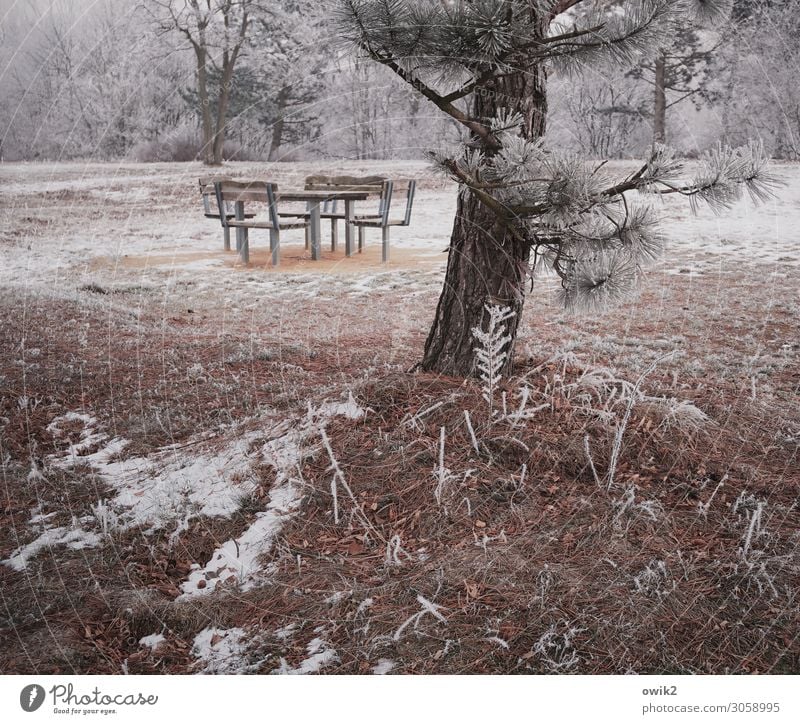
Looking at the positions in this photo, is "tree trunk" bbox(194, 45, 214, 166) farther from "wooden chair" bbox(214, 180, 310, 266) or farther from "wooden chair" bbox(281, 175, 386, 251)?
"wooden chair" bbox(281, 175, 386, 251)

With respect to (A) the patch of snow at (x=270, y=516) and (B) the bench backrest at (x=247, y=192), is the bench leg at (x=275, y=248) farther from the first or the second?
(A) the patch of snow at (x=270, y=516)

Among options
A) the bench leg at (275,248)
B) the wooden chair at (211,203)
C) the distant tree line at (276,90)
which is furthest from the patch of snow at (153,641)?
the bench leg at (275,248)

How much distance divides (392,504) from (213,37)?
2.92 m

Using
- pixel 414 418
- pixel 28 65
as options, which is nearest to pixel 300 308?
pixel 28 65

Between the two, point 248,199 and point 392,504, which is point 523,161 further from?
point 248,199

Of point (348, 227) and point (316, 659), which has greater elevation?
point (348, 227)

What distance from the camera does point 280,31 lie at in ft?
11.6

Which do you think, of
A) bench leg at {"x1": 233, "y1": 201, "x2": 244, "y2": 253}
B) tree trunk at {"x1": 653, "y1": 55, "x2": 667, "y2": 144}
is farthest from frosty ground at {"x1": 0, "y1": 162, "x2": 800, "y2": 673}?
bench leg at {"x1": 233, "y1": 201, "x2": 244, "y2": 253}

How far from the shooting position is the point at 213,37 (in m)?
3.58

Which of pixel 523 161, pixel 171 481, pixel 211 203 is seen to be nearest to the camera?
pixel 523 161

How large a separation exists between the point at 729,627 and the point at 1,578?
5.36ft

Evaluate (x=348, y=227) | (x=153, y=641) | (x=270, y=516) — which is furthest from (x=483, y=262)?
(x=348, y=227)

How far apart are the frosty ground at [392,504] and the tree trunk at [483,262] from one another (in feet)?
0.46

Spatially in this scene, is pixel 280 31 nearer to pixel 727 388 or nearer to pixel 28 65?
pixel 28 65
